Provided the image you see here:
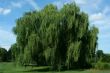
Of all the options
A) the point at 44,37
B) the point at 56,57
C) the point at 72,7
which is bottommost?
the point at 56,57

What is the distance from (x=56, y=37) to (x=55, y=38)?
0.19m

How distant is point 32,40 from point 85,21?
7.77 meters

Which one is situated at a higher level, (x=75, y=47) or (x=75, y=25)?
(x=75, y=25)

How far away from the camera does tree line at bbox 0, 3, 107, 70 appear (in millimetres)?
42312

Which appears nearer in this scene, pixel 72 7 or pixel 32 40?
pixel 32 40

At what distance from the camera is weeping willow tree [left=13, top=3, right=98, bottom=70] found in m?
42.3

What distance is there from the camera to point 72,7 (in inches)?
1763

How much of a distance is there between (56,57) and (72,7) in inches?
287

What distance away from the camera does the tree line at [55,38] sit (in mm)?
42312

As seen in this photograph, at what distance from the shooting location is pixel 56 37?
4253 cm

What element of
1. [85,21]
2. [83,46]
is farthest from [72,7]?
[83,46]

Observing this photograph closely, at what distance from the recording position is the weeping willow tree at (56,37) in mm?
42312

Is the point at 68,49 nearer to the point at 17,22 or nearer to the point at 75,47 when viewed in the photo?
the point at 75,47

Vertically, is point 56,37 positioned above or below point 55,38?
above
